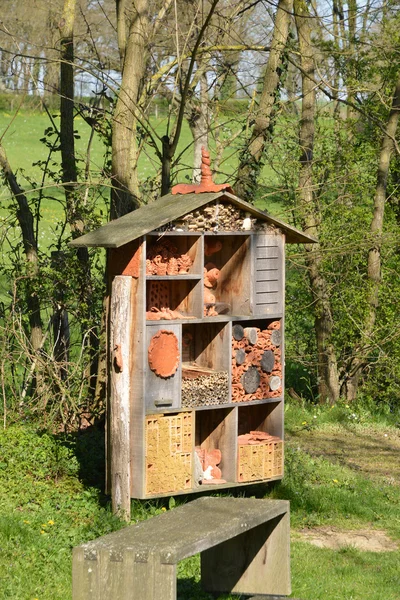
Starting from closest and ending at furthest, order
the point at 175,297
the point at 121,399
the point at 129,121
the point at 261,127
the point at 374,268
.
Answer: the point at 121,399, the point at 175,297, the point at 129,121, the point at 261,127, the point at 374,268

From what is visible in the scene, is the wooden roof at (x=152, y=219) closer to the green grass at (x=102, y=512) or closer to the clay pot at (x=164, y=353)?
the clay pot at (x=164, y=353)

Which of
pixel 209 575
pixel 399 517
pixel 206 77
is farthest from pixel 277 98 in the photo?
pixel 209 575

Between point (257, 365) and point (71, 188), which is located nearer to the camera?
point (257, 365)

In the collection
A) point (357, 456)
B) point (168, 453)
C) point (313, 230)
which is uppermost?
point (313, 230)

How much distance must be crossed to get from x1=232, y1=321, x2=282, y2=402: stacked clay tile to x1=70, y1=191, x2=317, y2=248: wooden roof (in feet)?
3.01

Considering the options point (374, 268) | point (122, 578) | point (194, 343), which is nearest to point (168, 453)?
point (194, 343)

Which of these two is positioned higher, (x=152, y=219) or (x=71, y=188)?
(x=71, y=188)

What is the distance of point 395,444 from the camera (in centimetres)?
1071

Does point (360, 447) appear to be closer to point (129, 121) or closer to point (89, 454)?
point (89, 454)

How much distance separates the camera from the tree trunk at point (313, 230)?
11656mm

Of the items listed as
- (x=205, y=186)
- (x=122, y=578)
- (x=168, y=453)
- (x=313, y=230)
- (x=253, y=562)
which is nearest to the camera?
(x=122, y=578)

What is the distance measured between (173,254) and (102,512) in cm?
202

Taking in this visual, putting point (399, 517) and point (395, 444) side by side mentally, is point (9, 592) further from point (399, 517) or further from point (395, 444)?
point (395, 444)

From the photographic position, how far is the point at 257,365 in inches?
310
